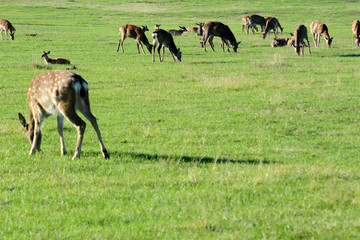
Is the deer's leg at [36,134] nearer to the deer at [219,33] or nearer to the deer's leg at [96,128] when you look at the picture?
the deer's leg at [96,128]

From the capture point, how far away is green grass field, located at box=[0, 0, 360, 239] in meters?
5.67

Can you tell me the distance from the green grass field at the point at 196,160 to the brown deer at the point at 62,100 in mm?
412

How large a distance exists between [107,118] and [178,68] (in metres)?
10.4

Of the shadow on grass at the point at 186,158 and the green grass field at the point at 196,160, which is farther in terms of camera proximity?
the shadow on grass at the point at 186,158

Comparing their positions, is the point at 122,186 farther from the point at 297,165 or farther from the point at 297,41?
the point at 297,41

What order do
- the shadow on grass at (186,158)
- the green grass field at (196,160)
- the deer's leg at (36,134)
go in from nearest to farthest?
the green grass field at (196,160) → the shadow on grass at (186,158) → the deer's leg at (36,134)

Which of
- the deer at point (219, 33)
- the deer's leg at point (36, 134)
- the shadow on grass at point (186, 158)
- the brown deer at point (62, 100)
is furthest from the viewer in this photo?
the deer at point (219, 33)

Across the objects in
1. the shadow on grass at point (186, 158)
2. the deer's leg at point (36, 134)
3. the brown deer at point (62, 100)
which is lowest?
the shadow on grass at point (186, 158)

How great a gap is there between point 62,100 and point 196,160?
2379 mm

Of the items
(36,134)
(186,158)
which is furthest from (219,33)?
(186,158)

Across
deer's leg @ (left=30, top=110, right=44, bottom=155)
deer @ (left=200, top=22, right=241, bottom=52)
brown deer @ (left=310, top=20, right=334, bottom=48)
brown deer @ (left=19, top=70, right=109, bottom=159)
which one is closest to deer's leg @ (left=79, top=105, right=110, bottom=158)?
brown deer @ (left=19, top=70, right=109, bottom=159)

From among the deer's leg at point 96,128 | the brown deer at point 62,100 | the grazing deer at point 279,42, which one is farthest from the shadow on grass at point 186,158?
the grazing deer at point 279,42

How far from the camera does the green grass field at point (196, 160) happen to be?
223 inches

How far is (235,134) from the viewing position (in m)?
10.8
